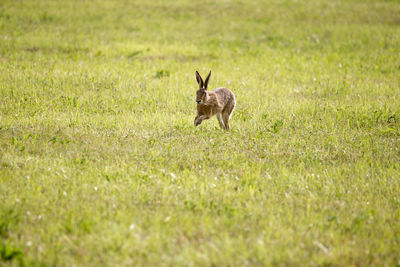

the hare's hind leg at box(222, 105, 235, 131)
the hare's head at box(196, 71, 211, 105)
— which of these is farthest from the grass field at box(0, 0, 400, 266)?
the hare's head at box(196, 71, 211, 105)

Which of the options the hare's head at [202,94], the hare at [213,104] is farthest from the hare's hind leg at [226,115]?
the hare's head at [202,94]

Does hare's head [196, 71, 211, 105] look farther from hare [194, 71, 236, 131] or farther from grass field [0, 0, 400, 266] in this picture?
grass field [0, 0, 400, 266]

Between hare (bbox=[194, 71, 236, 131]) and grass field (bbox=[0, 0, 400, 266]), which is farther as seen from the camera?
hare (bbox=[194, 71, 236, 131])

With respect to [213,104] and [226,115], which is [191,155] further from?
[226,115]

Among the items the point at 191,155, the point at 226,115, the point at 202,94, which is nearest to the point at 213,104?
the point at 202,94

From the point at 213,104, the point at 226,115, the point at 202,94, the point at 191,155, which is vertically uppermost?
the point at 202,94

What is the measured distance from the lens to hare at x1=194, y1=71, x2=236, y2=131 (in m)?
9.10

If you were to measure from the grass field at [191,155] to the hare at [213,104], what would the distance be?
0.31 m

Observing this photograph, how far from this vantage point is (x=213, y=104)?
945cm

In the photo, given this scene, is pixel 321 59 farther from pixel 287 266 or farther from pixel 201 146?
pixel 287 266

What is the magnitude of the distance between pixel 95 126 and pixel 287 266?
5.90m

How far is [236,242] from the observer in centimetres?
542

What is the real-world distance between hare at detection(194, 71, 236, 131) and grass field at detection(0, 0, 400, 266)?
31 centimetres

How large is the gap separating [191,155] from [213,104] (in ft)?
5.49
